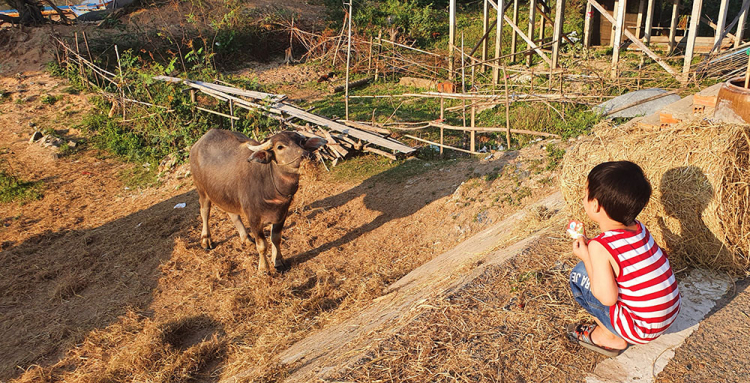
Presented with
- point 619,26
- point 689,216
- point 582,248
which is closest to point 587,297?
point 582,248

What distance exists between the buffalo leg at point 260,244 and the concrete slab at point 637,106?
6366mm

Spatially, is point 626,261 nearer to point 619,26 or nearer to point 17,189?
point 619,26

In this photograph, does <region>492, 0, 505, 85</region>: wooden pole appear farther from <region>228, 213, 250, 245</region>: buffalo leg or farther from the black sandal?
the black sandal

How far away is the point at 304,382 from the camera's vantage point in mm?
2984

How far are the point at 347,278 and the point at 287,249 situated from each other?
4.29 feet

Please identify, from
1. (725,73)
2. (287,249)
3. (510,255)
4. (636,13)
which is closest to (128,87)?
(287,249)

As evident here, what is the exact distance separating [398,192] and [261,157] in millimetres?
2729

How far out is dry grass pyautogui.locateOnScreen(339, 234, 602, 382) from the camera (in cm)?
272

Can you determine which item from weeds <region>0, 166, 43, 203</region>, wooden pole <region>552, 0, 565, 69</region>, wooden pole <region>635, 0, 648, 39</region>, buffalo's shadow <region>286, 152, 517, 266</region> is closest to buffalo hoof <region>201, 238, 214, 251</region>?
buffalo's shadow <region>286, 152, 517, 266</region>

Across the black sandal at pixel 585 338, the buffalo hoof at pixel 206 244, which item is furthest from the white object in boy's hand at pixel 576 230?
the buffalo hoof at pixel 206 244

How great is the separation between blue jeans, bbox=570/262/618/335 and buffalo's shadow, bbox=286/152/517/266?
3.79 meters

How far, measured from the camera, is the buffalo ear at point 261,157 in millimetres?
5219

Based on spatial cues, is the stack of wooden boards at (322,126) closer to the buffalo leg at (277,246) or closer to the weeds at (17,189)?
the buffalo leg at (277,246)

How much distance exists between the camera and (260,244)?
18.7 ft
